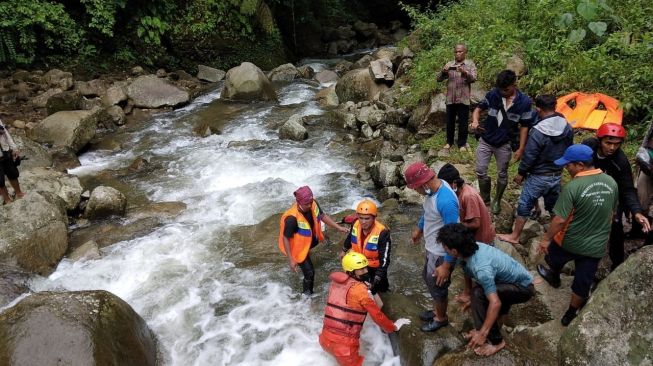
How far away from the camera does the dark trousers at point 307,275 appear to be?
5.78m

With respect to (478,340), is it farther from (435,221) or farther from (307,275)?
(307,275)

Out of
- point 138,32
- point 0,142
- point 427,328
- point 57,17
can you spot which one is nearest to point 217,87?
point 138,32

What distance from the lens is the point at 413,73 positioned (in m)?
12.2

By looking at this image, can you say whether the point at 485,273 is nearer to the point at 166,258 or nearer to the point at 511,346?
the point at 511,346

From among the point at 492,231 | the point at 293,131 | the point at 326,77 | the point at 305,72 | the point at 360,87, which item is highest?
the point at 492,231

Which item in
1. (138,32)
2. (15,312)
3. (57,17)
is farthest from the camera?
(138,32)

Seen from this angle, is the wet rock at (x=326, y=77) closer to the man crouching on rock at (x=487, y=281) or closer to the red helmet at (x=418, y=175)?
the red helmet at (x=418, y=175)

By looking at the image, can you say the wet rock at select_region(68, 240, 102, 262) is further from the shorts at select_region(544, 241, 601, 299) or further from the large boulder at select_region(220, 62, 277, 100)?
the large boulder at select_region(220, 62, 277, 100)

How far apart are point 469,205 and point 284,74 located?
15377mm

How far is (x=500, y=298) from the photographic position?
3.94 meters

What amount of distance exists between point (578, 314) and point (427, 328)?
4.67ft

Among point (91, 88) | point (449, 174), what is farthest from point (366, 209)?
point (91, 88)

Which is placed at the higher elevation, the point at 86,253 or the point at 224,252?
the point at 86,253

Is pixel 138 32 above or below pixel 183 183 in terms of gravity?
above
